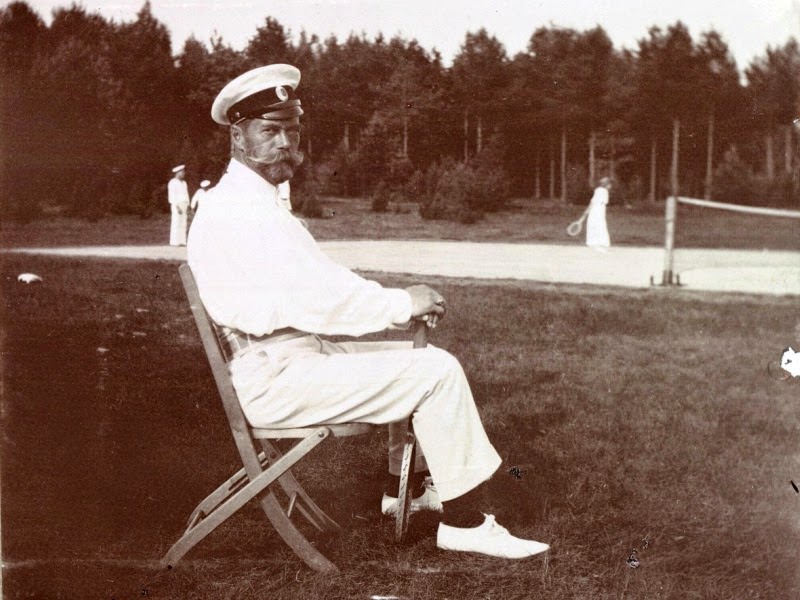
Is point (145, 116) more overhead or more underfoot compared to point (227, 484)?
more overhead

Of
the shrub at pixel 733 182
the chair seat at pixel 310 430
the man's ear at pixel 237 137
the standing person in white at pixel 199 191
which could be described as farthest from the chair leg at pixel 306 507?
the shrub at pixel 733 182

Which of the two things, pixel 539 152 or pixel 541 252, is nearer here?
pixel 539 152

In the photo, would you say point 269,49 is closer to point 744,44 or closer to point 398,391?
point 398,391

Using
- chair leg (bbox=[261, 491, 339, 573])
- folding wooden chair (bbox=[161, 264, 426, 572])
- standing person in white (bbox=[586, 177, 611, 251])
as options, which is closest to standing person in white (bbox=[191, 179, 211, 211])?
folding wooden chair (bbox=[161, 264, 426, 572])

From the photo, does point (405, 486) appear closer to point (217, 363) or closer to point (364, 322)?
point (364, 322)

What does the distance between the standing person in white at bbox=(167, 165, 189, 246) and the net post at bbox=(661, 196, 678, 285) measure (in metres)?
3.99

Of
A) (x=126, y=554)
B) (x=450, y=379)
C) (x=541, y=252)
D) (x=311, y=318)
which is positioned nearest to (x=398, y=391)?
(x=450, y=379)

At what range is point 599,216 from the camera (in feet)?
19.2

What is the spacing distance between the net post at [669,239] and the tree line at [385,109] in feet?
6.11

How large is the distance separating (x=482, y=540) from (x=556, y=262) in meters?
4.04

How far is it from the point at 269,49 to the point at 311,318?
62.0 inches

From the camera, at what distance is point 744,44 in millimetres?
4180

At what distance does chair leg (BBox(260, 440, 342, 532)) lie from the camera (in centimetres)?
331

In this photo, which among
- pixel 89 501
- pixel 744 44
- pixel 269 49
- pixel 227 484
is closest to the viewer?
pixel 227 484
